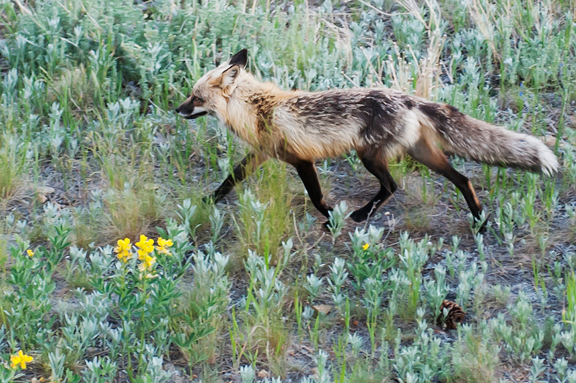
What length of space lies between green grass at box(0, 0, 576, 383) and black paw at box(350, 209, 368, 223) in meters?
0.06

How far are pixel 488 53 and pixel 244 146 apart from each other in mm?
2686

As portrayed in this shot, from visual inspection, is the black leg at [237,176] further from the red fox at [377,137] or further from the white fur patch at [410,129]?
the white fur patch at [410,129]

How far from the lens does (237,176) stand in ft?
16.5

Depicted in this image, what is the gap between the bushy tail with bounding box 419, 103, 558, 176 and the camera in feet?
15.2

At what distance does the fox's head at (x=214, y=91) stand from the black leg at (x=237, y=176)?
44 centimetres

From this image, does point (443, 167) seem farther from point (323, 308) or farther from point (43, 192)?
point (43, 192)

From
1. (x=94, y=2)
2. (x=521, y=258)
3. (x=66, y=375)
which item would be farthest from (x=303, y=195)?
(x=94, y=2)

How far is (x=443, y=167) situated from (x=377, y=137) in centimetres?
50

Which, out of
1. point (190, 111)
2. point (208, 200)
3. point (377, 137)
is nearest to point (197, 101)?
point (190, 111)

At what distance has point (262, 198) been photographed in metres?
4.59

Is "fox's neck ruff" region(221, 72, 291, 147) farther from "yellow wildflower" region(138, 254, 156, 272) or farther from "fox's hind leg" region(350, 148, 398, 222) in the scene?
"yellow wildflower" region(138, 254, 156, 272)

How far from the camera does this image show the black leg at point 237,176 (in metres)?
5.00

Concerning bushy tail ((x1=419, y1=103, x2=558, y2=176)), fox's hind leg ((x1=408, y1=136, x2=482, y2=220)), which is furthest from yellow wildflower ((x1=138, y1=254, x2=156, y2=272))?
bushy tail ((x1=419, y1=103, x2=558, y2=176))

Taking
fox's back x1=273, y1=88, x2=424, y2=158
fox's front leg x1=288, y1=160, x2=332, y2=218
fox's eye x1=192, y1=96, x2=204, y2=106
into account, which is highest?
fox's back x1=273, y1=88, x2=424, y2=158
